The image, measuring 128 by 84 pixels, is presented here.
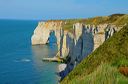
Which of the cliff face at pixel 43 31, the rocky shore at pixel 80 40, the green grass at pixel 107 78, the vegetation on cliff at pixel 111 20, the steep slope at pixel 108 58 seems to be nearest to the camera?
the green grass at pixel 107 78

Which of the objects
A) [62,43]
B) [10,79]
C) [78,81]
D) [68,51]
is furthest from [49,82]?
[78,81]

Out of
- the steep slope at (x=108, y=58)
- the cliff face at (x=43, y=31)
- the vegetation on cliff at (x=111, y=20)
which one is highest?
the steep slope at (x=108, y=58)

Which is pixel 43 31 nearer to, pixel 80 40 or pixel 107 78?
pixel 80 40

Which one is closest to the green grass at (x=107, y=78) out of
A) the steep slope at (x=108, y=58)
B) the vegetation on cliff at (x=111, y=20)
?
the steep slope at (x=108, y=58)

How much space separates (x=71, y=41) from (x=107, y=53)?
2668 inches

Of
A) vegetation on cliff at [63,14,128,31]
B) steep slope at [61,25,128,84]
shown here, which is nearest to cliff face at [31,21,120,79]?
vegetation on cliff at [63,14,128,31]

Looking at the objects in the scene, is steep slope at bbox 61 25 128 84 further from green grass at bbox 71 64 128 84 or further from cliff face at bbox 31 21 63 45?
cliff face at bbox 31 21 63 45

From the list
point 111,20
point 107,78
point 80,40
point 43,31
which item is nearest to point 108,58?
point 107,78

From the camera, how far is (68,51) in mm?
85625

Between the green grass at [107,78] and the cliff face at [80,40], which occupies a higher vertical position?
the green grass at [107,78]

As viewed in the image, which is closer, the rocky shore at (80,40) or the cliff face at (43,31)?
the rocky shore at (80,40)

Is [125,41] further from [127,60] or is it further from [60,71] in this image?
[60,71]

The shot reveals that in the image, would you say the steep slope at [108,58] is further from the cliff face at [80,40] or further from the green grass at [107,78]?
the cliff face at [80,40]

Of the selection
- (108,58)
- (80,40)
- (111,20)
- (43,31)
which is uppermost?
(108,58)
